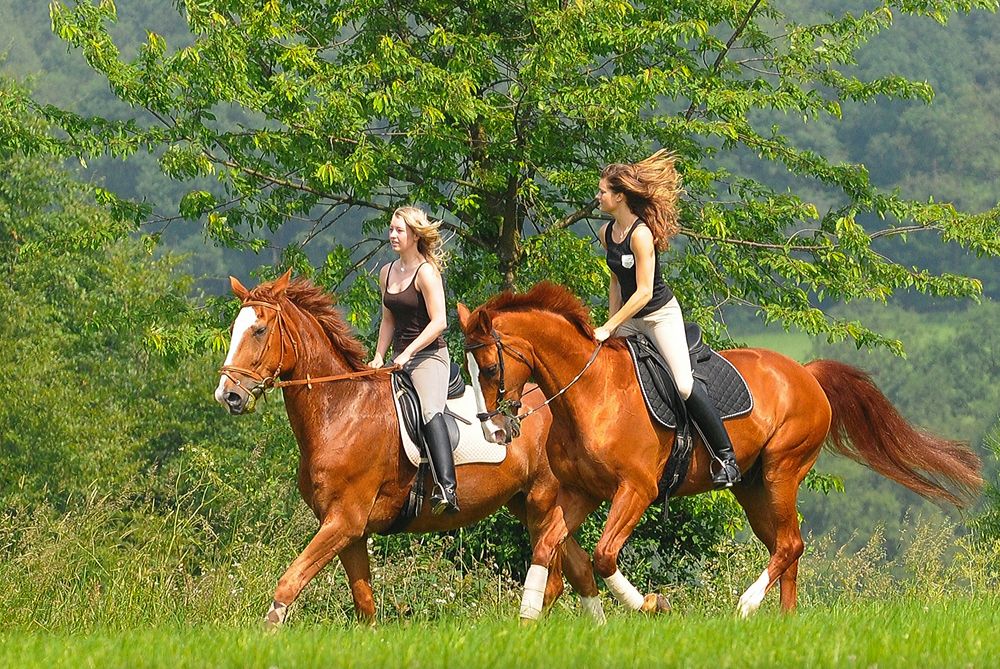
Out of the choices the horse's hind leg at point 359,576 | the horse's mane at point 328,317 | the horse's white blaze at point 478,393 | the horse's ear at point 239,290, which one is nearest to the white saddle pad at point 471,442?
the horse's mane at point 328,317

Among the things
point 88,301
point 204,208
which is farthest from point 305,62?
point 88,301

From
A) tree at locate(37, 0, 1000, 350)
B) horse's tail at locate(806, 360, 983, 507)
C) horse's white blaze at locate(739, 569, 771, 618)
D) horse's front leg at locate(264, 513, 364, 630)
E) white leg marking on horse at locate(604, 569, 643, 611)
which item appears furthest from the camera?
tree at locate(37, 0, 1000, 350)

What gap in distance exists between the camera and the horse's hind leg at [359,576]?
934 centimetres

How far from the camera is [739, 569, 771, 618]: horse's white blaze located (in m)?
8.95

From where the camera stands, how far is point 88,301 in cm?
4088

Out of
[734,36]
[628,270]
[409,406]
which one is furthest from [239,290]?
[734,36]

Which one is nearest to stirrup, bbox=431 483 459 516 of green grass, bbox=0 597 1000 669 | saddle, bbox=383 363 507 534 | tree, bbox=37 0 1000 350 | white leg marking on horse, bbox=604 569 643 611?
saddle, bbox=383 363 507 534

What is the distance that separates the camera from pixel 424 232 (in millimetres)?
9430

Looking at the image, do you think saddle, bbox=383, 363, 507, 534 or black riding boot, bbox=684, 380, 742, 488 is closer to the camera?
black riding boot, bbox=684, 380, 742, 488

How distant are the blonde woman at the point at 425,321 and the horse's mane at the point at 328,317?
22cm

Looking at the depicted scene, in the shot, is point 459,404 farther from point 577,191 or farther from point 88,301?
point 88,301

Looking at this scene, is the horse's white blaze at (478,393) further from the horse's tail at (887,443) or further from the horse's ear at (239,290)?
the horse's tail at (887,443)

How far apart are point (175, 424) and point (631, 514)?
36.0m

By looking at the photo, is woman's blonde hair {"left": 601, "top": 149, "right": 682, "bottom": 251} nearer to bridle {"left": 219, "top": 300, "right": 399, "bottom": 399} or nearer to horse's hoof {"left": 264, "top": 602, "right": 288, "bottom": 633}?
bridle {"left": 219, "top": 300, "right": 399, "bottom": 399}
